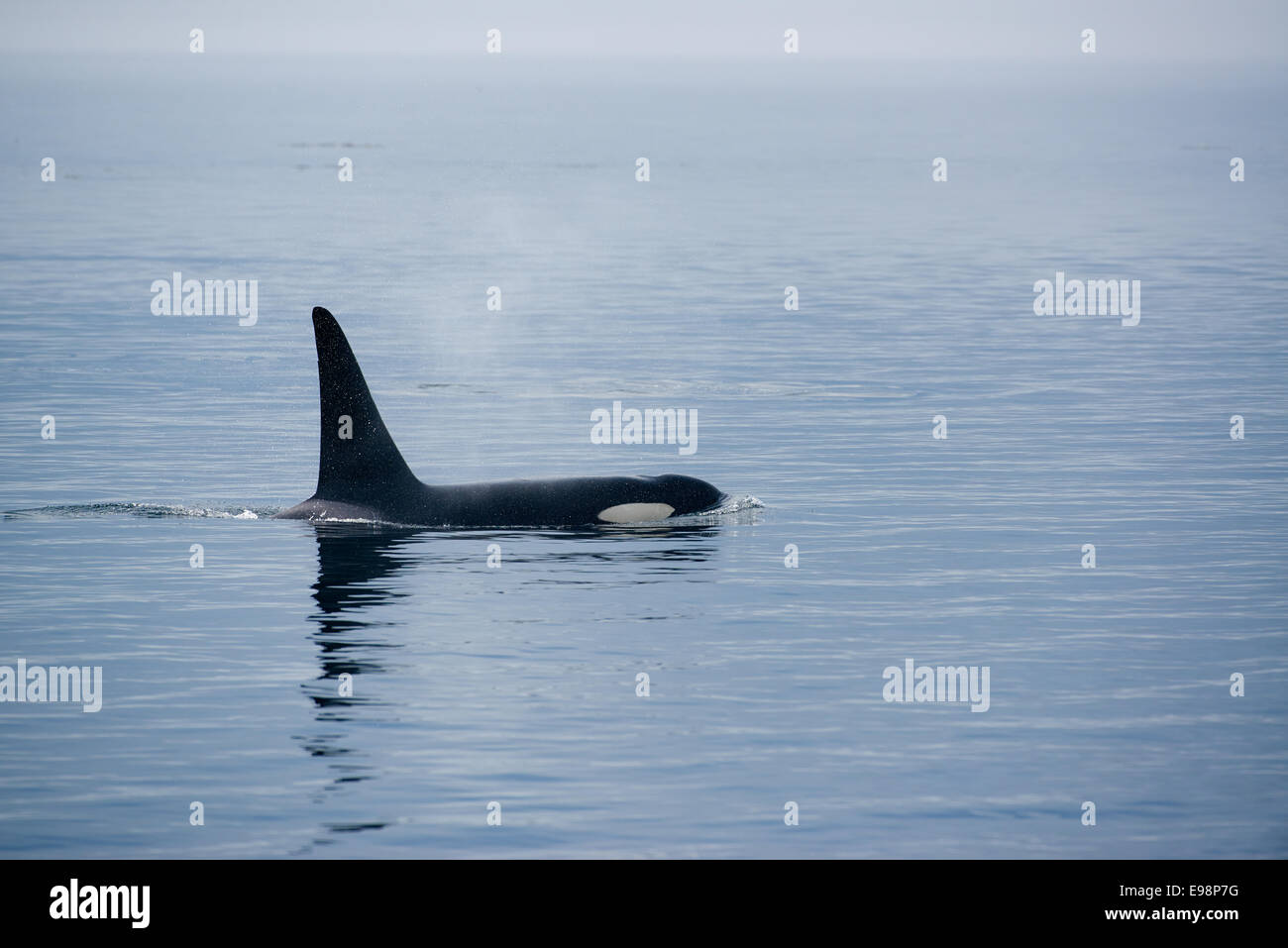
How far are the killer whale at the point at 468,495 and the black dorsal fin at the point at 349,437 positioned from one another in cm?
1

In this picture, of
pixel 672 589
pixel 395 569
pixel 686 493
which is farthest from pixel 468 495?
pixel 672 589

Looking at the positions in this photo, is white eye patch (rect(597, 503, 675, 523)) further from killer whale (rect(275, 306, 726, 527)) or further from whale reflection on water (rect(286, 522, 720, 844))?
whale reflection on water (rect(286, 522, 720, 844))

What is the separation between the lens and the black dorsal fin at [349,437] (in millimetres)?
22312

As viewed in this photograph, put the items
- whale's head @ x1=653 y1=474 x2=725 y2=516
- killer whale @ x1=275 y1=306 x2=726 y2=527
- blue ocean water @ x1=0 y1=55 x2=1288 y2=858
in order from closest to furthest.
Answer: blue ocean water @ x1=0 y1=55 x2=1288 y2=858 < killer whale @ x1=275 y1=306 x2=726 y2=527 < whale's head @ x1=653 y1=474 x2=725 y2=516

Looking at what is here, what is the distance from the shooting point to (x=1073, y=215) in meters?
88.0

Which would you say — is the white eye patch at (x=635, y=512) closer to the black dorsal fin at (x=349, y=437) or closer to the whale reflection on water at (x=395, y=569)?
the whale reflection on water at (x=395, y=569)

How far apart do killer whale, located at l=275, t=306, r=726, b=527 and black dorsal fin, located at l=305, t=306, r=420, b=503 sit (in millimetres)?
11

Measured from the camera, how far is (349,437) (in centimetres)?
2256

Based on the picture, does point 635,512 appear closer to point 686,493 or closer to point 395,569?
point 686,493

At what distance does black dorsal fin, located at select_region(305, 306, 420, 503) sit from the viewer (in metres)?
22.3

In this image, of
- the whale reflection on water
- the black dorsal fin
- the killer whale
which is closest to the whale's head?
the killer whale
